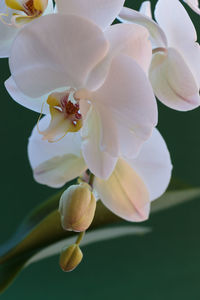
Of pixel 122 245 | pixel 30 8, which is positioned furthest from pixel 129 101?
pixel 122 245

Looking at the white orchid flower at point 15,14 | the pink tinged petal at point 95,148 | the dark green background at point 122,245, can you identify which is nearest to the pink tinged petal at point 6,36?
the white orchid flower at point 15,14

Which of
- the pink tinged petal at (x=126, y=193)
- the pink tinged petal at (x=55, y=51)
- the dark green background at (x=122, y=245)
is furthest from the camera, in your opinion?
the dark green background at (x=122, y=245)

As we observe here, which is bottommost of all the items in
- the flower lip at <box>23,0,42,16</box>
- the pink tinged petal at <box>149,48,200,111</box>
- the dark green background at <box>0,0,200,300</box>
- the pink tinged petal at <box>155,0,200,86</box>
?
the dark green background at <box>0,0,200,300</box>

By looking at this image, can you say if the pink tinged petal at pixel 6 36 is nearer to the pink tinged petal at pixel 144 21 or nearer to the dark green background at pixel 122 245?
the pink tinged petal at pixel 144 21

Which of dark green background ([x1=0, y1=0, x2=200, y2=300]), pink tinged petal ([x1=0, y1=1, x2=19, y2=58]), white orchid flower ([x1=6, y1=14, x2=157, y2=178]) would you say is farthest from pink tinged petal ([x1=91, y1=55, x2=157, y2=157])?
dark green background ([x1=0, y1=0, x2=200, y2=300])

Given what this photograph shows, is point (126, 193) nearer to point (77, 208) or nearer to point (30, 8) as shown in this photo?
point (77, 208)

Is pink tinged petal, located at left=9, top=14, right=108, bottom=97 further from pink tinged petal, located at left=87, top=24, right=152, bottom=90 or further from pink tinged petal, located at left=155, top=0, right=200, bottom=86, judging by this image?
pink tinged petal, located at left=155, top=0, right=200, bottom=86
